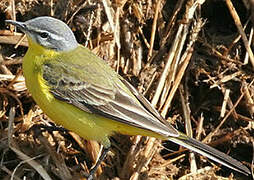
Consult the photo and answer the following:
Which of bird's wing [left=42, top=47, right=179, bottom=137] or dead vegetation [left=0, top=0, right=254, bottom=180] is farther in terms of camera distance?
dead vegetation [left=0, top=0, right=254, bottom=180]

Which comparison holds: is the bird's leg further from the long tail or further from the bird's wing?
the long tail

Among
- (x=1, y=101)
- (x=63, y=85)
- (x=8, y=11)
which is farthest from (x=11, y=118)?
(x=8, y=11)

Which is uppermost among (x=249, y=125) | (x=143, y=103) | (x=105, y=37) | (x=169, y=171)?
(x=105, y=37)

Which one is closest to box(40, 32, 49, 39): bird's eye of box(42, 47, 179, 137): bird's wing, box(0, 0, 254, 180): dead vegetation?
box(42, 47, 179, 137): bird's wing

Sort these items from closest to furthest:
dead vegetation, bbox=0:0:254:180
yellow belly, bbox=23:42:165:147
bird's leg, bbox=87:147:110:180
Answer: yellow belly, bbox=23:42:165:147
bird's leg, bbox=87:147:110:180
dead vegetation, bbox=0:0:254:180

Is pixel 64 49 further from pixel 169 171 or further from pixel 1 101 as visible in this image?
pixel 169 171

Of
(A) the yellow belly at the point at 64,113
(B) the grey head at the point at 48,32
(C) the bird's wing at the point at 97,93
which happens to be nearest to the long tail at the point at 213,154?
(C) the bird's wing at the point at 97,93

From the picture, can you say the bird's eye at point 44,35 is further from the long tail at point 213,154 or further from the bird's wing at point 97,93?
the long tail at point 213,154

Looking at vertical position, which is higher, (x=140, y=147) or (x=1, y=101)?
(x=1, y=101)
